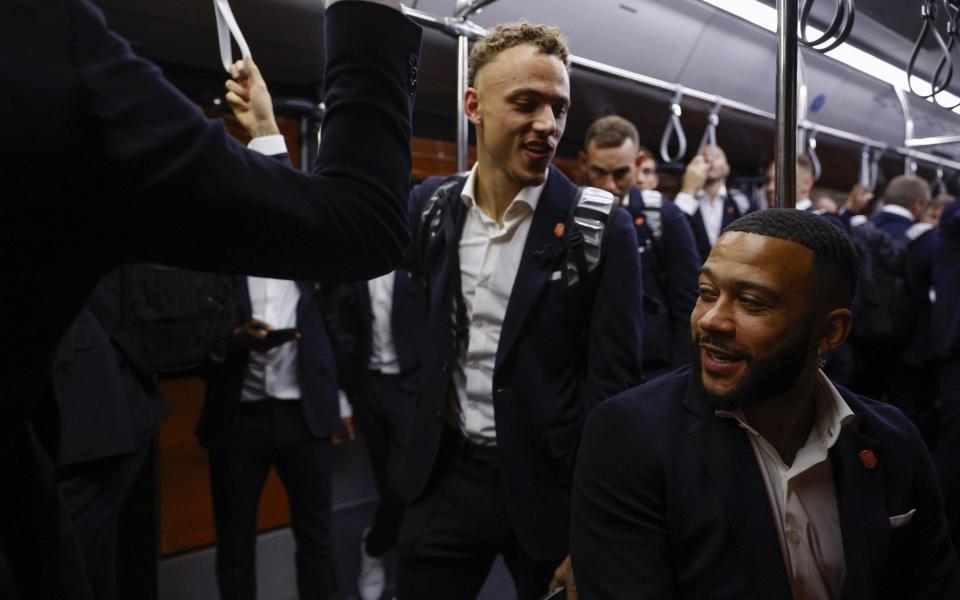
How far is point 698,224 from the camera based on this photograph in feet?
11.0

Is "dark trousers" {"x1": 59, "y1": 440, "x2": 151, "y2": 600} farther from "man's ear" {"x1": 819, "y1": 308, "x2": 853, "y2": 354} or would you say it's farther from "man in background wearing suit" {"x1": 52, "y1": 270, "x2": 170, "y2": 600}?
"man's ear" {"x1": 819, "y1": 308, "x2": 853, "y2": 354}

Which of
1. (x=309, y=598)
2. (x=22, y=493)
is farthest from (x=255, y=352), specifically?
(x=22, y=493)

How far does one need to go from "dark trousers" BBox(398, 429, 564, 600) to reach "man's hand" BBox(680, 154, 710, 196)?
2220 millimetres

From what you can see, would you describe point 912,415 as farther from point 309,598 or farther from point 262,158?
point 262,158

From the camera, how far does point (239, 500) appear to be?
250 centimetres

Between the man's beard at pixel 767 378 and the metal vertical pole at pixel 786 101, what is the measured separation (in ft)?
1.00

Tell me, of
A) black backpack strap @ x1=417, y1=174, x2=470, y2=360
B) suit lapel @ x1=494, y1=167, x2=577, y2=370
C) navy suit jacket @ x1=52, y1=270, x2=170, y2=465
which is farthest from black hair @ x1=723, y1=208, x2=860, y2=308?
navy suit jacket @ x1=52, y1=270, x2=170, y2=465

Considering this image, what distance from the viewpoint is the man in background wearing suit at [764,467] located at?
3.55 ft

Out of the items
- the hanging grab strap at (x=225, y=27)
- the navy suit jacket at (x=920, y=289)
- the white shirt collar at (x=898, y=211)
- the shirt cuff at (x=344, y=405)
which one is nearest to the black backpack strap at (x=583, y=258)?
the hanging grab strap at (x=225, y=27)

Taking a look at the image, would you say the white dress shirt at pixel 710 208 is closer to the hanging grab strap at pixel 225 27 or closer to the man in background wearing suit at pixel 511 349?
the man in background wearing suit at pixel 511 349

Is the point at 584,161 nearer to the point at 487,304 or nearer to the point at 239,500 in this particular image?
the point at 487,304

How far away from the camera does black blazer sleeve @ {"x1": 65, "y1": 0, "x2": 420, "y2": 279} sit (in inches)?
17.7

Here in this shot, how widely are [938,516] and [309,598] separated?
7.06ft

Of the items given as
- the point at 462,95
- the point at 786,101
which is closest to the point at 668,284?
the point at 462,95
